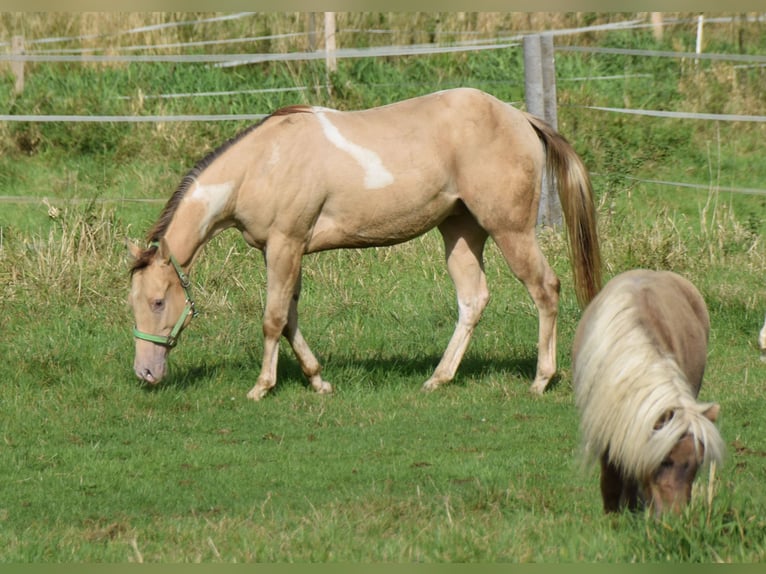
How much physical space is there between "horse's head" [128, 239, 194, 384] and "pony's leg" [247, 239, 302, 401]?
617mm

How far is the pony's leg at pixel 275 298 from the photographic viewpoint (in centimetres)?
753

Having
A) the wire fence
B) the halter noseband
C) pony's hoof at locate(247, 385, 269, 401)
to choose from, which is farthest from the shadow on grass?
the wire fence

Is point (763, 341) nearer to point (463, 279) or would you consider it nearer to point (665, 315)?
point (463, 279)

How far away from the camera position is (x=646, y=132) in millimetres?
13328

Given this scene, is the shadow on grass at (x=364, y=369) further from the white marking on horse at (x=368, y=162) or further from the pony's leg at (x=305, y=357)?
the white marking on horse at (x=368, y=162)

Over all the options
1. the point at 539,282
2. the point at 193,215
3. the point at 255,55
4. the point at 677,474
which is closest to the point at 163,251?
the point at 193,215

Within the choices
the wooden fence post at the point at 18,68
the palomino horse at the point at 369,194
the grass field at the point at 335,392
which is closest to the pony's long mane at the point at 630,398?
the grass field at the point at 335,392

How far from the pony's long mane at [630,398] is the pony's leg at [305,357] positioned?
10.8ft

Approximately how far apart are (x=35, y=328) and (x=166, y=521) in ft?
13.0

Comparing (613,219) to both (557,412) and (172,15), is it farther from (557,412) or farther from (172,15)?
(172,15)

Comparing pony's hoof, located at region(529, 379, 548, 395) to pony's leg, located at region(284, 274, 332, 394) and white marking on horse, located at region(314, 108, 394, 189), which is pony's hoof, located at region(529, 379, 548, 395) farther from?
white marking on horse, located at region(314, 108, 394, 189)

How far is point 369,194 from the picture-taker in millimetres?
7582

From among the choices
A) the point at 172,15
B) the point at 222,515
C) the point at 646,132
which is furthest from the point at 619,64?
the point at 222,515

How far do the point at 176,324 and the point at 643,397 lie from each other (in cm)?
404
